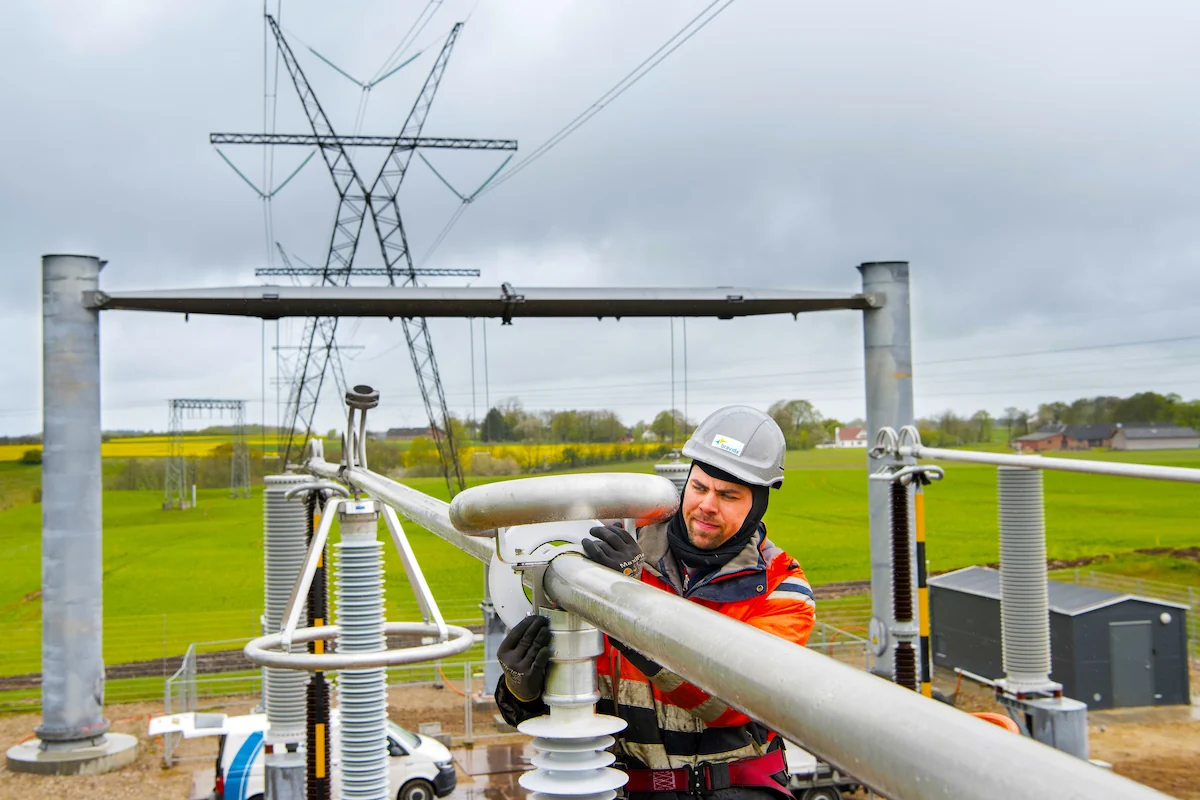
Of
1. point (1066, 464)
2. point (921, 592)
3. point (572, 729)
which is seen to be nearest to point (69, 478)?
point (921, 592)

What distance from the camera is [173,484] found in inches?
1640

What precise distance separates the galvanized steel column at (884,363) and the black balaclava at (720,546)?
10.6 m

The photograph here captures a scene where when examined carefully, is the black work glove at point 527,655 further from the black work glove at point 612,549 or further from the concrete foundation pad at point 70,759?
the concrete foundation pad at point 70,759

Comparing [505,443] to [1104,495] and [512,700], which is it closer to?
[512,700]

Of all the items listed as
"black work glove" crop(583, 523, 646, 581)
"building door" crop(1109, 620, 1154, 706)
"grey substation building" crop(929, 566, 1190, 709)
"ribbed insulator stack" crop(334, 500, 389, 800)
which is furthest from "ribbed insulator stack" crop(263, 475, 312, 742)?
"building door" crop(1109, 620, 1154, 706)

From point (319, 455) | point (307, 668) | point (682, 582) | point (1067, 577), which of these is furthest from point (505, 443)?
point (1067, 577)

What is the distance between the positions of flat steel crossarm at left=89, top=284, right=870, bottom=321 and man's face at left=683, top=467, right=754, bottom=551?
9.90 metres

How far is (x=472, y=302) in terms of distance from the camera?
12148 millimetres

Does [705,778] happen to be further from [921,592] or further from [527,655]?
[921,592]

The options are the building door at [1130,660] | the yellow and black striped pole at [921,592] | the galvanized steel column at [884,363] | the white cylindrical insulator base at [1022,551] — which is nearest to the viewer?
the yellow and black striped pole at [921,592]

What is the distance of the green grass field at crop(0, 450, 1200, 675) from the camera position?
1217 inches

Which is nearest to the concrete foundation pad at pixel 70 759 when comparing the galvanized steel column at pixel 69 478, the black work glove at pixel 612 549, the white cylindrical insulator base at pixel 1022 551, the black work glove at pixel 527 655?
the galvanized steel column at pixel 69 478

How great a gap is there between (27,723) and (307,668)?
20024mm

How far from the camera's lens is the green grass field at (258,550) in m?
30.9
